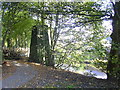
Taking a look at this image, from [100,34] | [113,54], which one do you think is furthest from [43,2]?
[113,54]

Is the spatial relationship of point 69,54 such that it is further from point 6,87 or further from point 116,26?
point 6,87

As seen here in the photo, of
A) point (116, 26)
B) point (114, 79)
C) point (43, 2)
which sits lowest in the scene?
point (114, 79)

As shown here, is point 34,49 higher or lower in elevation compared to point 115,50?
lower

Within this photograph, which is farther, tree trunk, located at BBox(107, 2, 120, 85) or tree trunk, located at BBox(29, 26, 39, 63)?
tree trunk, located at BBox(29, 26, 39, 63)

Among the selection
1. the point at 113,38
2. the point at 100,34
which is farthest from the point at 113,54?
the point at 100,34

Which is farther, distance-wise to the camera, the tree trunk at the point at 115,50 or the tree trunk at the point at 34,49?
the tree trunk at the point at 34,49

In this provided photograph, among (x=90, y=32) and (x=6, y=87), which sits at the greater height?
(x=90, y=32)

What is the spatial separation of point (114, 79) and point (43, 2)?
10.9 feet

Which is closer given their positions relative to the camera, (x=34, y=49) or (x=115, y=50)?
(x=115, y=50)

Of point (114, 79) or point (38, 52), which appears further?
point (38, 52)

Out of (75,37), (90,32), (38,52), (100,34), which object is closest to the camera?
(100,34)

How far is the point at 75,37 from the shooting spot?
16.5 feet

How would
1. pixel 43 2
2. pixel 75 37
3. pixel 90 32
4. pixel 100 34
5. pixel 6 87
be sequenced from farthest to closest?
pixel 75 37 → pixel 90 32 → pixel 43 2 → pixel 100 34 → pixel 6 87

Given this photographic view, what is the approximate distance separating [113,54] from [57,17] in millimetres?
2354
